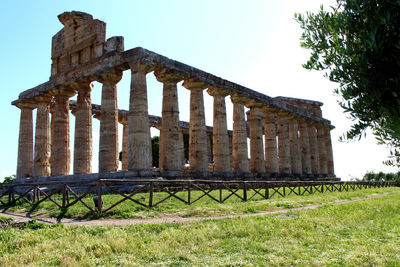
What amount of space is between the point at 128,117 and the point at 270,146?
16735 millimetres

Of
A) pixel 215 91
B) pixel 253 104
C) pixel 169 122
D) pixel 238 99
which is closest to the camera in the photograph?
pixel 169 122

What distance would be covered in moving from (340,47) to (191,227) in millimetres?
6062

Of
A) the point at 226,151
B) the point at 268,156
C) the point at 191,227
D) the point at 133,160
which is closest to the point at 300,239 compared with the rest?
the point at 191,227

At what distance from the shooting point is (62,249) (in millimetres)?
7746

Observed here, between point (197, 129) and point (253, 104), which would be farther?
point (253, 104)

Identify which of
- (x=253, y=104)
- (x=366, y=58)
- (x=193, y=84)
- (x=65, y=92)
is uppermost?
(x=193, y=84)

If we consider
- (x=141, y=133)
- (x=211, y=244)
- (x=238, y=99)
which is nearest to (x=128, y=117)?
(x=141, y=133)

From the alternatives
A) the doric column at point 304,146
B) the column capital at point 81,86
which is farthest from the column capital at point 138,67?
the doric column at point 304,146

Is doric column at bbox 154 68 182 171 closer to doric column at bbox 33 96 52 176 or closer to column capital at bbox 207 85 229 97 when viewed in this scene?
column capital at bbox 207 85 229 97

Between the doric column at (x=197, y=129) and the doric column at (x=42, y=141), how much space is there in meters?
12.2

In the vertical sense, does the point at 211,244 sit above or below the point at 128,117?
below

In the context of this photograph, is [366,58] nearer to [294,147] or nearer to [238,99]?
[238,99]

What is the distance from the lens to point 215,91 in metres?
29.0

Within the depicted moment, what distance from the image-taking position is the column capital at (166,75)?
24388 mm
